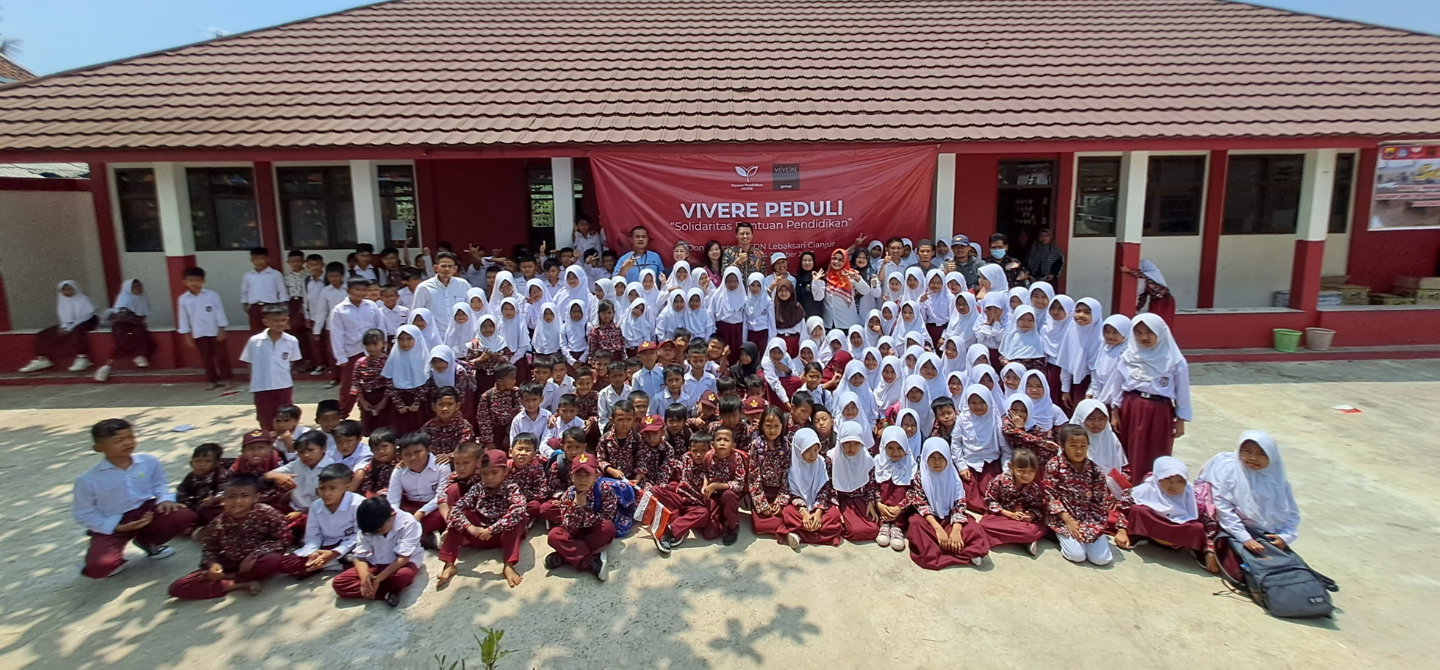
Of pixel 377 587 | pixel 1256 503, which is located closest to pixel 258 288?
pixel 377 587

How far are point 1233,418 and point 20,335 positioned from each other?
12136 millimetres

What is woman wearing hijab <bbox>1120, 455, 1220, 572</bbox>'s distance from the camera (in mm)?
3783

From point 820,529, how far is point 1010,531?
1071 millimetres

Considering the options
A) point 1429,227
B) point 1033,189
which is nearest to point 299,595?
point 1033,189

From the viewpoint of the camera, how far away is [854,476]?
14.4ft

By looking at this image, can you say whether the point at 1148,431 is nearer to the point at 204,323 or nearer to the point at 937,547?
the point at 937,547

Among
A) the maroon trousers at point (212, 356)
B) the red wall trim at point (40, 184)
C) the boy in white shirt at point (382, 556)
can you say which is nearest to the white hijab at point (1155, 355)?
the boy in white shirt at point (382, 556)

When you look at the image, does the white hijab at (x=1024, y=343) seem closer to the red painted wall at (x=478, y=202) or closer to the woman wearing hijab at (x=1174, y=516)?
the woman wearing hijab at (x=1174, y=516)

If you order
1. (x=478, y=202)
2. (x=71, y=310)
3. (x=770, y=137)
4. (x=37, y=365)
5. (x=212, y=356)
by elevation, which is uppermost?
(x=770, y=137)

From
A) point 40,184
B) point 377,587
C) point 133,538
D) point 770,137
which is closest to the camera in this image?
point 377,587

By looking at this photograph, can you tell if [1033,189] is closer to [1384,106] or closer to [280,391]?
[1384,106]

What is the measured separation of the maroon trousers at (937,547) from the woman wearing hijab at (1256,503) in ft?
3.98

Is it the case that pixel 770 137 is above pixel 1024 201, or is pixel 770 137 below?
above

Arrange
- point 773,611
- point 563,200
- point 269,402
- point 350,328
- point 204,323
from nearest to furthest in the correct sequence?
1. point 773,611
2. point 269,402
3. point 350,328
4. point 204,323
5. point 563,200
